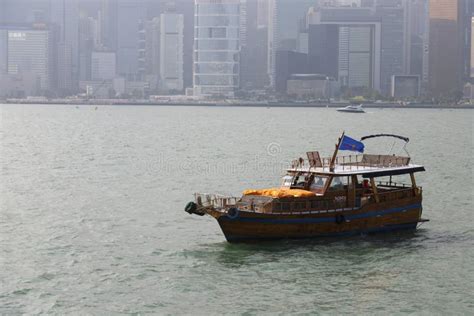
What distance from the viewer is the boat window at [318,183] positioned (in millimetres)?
34781

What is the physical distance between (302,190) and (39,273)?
9.90 metres

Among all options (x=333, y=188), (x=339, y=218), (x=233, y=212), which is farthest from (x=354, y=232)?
(x=233, y=212)

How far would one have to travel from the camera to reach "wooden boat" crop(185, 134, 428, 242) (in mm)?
32812

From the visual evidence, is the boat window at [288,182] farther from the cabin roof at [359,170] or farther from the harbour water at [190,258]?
the harbour water at [190,258]

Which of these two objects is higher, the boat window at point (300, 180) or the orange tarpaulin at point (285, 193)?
the boat window at point (300, 180)

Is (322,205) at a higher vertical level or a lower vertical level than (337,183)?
lower

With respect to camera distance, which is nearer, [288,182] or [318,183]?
[318,183]

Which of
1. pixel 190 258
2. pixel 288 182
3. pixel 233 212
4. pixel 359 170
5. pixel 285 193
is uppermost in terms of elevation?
pixel 359 170

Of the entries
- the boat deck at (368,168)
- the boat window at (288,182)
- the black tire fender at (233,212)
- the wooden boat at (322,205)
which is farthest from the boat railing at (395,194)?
the black tire fender at (233,212)

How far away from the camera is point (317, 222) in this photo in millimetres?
33688

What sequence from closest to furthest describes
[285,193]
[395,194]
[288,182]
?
[285,193], [288,182], [395,194]

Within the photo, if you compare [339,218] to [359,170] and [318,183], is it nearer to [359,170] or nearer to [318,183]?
[318,183]

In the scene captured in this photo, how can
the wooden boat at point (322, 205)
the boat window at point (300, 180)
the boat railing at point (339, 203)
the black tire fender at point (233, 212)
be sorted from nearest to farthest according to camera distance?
1. the black tire fender at point (233, 212)
2. the wooden boat at point (322, 205)
3. the boat railing at point (339, 203)
4. the boat window at point (300, 180)

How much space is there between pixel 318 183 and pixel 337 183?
0.68m
